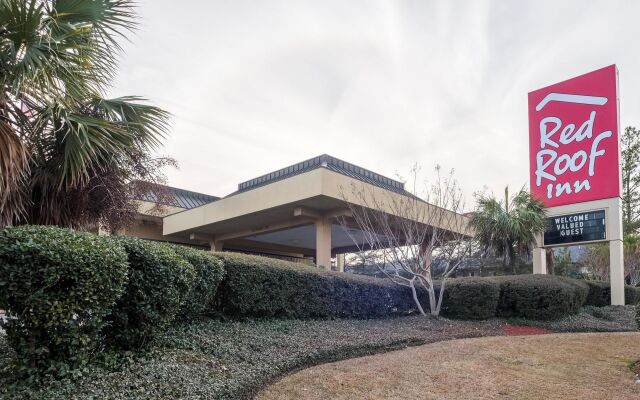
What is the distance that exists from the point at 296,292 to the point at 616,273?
12411mm

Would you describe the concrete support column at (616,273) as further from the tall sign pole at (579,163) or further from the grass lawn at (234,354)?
the grass lawn at (234,354)

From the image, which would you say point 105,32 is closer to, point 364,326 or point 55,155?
point 55,155

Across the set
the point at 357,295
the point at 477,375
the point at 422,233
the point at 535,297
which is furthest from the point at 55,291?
the point at 535,297

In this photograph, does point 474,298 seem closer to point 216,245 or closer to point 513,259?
point 513,259

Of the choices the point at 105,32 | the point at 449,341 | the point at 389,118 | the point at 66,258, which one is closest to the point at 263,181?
the point at 389,118

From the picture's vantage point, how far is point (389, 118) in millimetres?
11977

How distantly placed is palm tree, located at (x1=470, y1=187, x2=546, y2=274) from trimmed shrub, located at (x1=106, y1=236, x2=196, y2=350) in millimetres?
12355

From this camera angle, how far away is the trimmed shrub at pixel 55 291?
401 cm

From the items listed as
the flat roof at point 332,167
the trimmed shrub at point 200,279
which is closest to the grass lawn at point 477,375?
the trimmed shrub at point 200,279

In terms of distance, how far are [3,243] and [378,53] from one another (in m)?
7.97

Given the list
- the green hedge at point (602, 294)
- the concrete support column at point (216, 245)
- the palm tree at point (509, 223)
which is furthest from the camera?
the concrete support column at point (216, 245)

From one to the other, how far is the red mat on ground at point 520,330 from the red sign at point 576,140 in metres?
6.54

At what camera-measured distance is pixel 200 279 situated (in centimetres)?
640

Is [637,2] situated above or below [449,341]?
above
